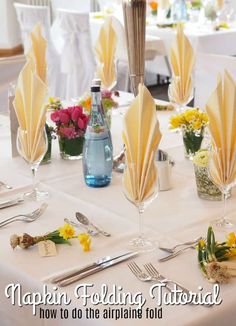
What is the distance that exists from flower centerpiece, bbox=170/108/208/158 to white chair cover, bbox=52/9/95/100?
3.31m

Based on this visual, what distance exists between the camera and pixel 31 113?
1.76 m

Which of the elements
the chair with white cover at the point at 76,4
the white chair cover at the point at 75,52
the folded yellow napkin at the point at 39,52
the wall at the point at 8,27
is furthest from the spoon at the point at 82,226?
the wall at the point at 8,27

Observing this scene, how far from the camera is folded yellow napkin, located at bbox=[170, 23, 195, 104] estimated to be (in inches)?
98.9

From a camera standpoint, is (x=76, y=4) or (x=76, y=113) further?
(x=76, y=4)

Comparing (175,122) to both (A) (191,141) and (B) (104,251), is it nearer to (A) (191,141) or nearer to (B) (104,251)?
(A) (191,141)

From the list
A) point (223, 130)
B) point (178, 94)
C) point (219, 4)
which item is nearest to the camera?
point (223, 130)

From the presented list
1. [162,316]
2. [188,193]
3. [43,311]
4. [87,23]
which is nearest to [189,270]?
[162,316]

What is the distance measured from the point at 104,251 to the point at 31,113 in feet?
1.73

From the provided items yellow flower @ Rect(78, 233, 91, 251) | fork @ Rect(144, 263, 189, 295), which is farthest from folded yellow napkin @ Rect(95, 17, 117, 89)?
fork @ Rect(144, 263, 189, 295)

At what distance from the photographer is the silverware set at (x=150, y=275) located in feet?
4.06

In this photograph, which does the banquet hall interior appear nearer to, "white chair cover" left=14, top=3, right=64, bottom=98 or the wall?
"white chair cover" left=14, top=3, right=64, bottom=98

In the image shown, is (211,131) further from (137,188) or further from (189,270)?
(189,270)

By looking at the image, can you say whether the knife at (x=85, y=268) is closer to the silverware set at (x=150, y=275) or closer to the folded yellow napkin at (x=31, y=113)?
the silverware set at (x=150, y=275)

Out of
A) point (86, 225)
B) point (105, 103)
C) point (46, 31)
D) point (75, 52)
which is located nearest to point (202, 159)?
point (86, 225)
